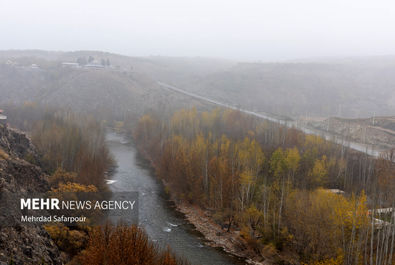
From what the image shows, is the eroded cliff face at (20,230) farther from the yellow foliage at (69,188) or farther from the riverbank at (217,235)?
the riverbank at (217,235)

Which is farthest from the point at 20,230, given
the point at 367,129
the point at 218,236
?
the point at 367,129

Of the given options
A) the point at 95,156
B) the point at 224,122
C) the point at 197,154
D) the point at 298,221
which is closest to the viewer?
the point at 298,221

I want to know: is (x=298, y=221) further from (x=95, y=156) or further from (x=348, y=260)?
(x=95, y=156)

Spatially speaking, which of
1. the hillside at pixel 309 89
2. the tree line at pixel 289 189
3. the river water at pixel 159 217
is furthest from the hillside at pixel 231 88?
the tree line at pixel 289 189

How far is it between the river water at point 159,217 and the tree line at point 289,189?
6.68ft

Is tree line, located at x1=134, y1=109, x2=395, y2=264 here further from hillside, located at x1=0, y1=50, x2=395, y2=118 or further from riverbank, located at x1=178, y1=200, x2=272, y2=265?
hillside, located at x1=0, y1=50, x2=395, y2=118

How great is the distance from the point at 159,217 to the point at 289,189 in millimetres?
11995

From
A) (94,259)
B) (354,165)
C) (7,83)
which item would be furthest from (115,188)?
(7,83)

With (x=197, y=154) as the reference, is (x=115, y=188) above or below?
below

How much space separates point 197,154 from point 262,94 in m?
88.7

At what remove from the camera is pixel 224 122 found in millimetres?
58656

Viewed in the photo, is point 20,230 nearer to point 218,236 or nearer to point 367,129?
point 218,236

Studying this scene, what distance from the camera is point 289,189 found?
29625 millimetres

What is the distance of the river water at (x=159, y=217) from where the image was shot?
82.5ft
